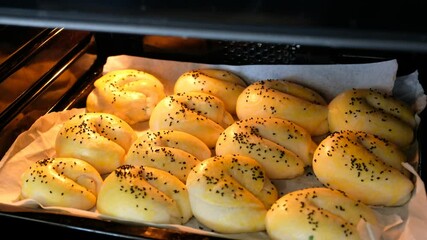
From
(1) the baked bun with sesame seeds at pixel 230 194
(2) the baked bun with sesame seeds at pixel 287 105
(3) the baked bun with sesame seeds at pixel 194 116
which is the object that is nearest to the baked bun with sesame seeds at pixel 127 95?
(3) the baked bun with sesame seeds at pixel 194 116

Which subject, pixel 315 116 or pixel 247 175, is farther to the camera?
pixel 315 116

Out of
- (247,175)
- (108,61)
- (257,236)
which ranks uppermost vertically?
(108,61)

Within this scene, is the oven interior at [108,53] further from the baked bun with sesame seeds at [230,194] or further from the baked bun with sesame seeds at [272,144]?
the baked bun with sesame seeds at [272,144]

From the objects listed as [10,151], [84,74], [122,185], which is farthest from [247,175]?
[84,74]

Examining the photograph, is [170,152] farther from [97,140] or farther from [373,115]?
[373,115]

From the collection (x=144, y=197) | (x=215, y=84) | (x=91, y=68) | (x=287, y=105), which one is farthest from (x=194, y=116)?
(x=91, y=68)

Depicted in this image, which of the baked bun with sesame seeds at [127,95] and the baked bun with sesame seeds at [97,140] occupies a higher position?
the baked bun with sesame seeds at [127,95]

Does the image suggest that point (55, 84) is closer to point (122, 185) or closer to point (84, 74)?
point (84, 74)
